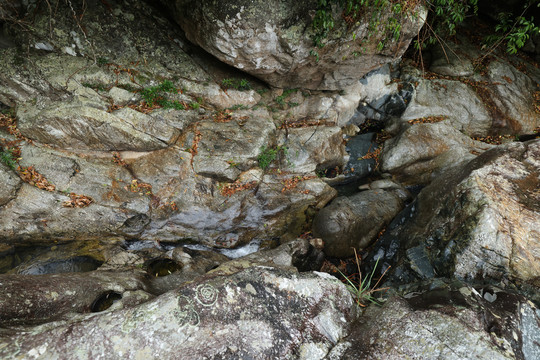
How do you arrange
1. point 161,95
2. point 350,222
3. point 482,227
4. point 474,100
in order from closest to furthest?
1. point 482,227
2. point 350,222
3. point 161,95
4. point 474,100

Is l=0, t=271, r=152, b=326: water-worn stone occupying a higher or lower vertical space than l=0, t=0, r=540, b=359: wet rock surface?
lower

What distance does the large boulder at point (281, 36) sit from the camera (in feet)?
21.1

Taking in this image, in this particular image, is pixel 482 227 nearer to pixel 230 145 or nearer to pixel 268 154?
pixel 268 154

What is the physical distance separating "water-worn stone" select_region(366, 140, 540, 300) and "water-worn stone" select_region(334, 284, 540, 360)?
29.8 inches

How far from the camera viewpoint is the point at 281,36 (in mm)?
6777

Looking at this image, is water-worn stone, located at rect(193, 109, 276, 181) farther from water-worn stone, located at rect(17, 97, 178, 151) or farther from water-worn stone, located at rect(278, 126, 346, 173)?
water-worn stone, located at rect(17, 97, 178, 151)

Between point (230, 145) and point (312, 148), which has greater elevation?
point (312, 148)

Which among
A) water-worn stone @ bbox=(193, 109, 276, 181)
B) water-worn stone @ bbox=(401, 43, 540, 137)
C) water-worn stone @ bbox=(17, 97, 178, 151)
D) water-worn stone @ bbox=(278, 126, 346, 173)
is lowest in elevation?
water-worn stone @ bbox=(17, 97, 178, 151)

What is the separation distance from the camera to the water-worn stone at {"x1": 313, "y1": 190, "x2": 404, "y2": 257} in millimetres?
7066

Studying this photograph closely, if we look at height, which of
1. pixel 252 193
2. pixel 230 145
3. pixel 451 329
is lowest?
pixel 252 193

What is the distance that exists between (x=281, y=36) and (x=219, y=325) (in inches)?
257

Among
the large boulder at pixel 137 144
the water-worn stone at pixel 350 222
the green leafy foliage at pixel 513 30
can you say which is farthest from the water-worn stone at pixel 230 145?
the green leafy foliage at pixel 513 30

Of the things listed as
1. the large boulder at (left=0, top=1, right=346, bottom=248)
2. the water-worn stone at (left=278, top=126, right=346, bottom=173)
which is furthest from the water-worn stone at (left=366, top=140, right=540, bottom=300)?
the water-worn stone at (left=278, top=126, right=346, bottom=173)

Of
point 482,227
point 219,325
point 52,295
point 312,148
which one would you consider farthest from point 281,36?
point 52,295
